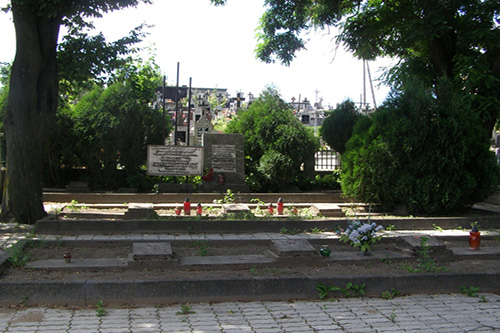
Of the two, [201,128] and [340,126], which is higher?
[201,128]

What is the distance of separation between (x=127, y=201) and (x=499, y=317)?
10073 mm

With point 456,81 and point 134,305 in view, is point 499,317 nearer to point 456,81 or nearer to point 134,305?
point 134,305

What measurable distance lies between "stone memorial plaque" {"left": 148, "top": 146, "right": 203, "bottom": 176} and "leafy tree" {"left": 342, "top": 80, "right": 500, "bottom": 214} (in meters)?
5.08

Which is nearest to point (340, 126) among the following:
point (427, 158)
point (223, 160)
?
point (223, 160)

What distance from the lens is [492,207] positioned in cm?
1439

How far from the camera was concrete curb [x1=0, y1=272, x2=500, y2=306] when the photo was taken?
222 inches

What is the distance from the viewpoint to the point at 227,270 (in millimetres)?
6801

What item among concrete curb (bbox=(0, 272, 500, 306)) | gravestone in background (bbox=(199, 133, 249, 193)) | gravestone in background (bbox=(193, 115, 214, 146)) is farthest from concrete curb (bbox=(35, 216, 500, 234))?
gravestone in background (bbox=(193, 115, 214, 146))

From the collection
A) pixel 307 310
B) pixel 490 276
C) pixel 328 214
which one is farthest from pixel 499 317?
pixel 328 214

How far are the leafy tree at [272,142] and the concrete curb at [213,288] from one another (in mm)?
9735

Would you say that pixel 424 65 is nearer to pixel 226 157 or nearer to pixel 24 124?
pixel 226 157

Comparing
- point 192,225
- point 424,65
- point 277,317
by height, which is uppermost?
point 424,65

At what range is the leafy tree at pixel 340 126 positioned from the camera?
1753 cm

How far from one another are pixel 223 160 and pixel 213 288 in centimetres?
1041
